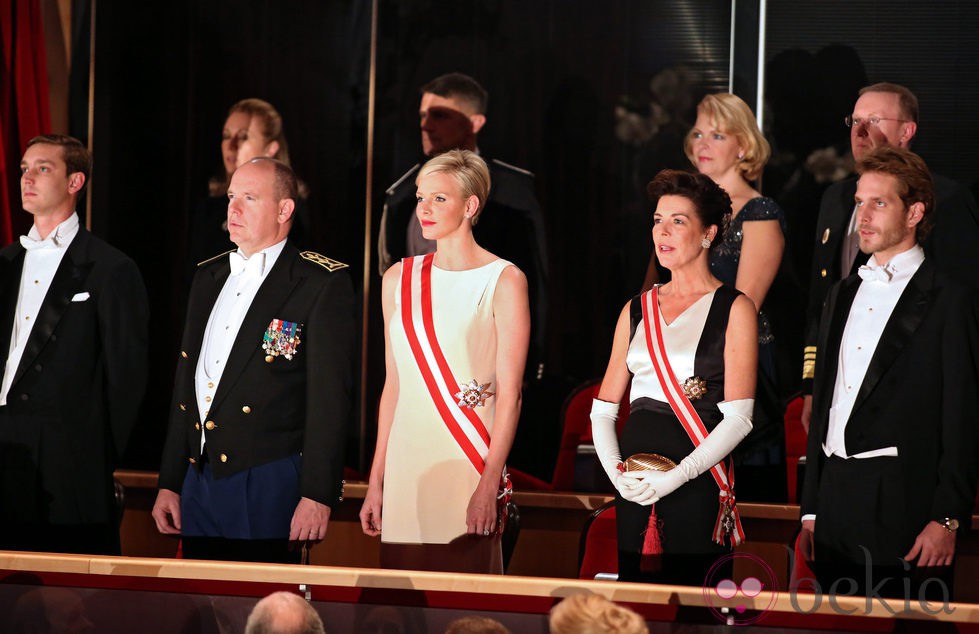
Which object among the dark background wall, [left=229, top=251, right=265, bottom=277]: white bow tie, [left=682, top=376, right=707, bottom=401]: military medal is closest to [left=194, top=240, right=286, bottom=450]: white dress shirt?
[left=229, top=251, right=265, bottom=277]: white bow tie

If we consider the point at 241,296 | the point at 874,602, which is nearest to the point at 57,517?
the point at 241,296

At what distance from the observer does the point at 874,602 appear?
2.52 metres

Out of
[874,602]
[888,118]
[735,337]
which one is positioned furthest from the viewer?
[888,118]

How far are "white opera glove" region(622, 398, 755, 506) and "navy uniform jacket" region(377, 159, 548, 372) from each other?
6.86 feet

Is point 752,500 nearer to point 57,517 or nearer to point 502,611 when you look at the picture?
point 502,611

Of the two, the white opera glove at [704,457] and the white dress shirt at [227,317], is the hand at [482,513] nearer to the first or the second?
the white opera glove at [704,457]

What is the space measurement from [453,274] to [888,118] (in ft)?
5.83

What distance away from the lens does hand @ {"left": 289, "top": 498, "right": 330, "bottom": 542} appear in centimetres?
330

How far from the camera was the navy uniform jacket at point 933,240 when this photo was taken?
4102 millimetres

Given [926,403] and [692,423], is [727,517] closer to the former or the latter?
[692,423]

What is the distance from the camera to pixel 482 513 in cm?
328

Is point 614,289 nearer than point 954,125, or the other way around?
point 954,125

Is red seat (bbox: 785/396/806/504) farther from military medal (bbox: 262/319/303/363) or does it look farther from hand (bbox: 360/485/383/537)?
military medal (bbox: 262/319/303/363)

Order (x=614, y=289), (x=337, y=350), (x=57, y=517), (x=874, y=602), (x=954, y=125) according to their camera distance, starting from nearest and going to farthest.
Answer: (x=874, y=602) → (x=337, y=350) → (x=57, y=517) → (x=954, y=125) → (x=614, y=289)
